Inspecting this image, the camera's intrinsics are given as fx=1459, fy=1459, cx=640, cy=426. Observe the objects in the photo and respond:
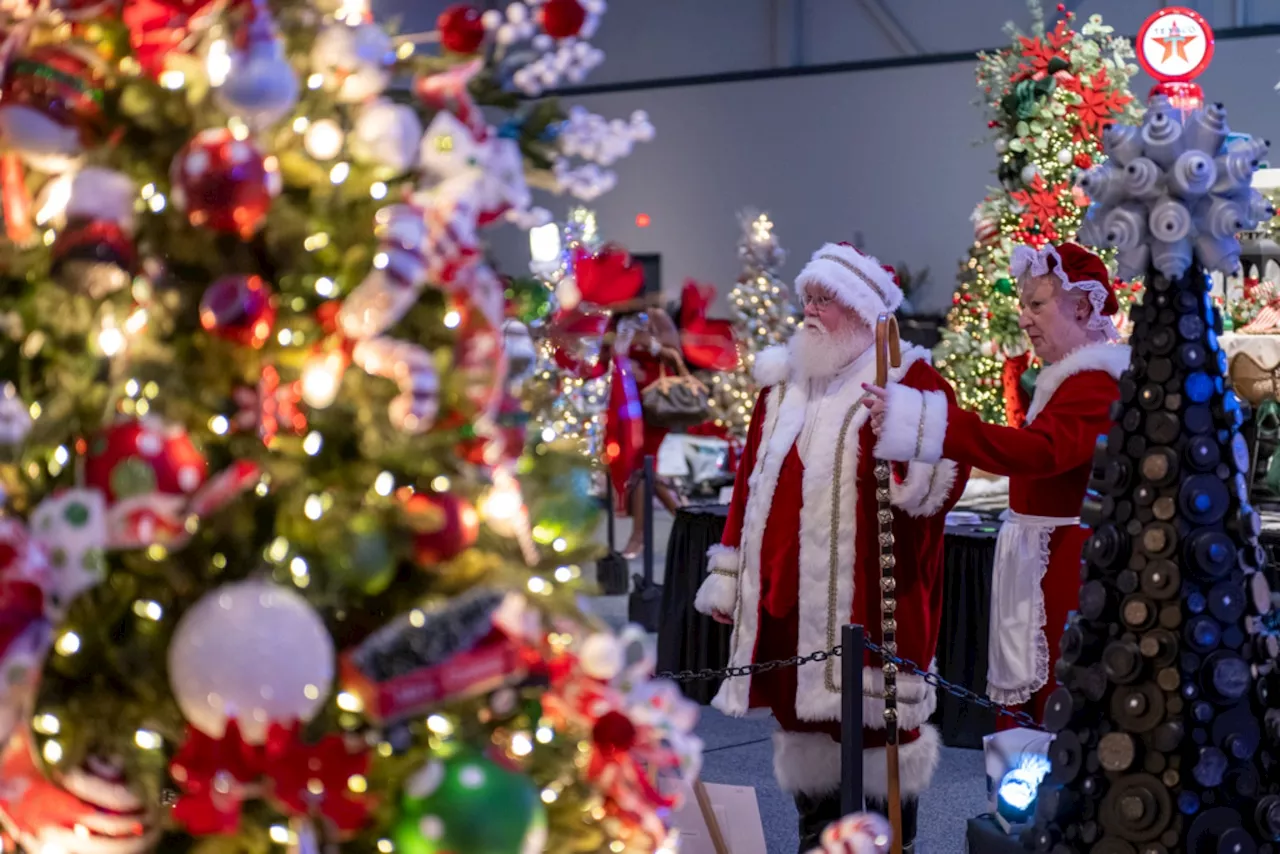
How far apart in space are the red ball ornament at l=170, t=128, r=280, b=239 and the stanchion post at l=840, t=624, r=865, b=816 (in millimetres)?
1944

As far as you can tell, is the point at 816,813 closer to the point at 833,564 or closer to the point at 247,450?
the point at 833,564

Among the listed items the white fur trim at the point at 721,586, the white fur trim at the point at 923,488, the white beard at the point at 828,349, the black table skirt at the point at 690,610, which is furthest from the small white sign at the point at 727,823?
the black table skirt at the point at 690,610

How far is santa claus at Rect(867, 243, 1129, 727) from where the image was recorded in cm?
340

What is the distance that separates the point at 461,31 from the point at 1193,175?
1.41m

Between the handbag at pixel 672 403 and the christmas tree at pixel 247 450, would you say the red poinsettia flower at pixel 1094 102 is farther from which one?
the christmas tree at pixel 247 450

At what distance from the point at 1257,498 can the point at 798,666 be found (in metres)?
3.08

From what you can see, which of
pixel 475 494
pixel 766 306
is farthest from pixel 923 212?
pixel 475 494

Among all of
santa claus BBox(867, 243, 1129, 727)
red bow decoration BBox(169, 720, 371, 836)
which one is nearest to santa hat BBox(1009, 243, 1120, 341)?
santa claus BBox(867, 243, 1129, 727)

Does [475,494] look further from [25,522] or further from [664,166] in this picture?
[664,166]

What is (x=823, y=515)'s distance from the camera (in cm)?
336

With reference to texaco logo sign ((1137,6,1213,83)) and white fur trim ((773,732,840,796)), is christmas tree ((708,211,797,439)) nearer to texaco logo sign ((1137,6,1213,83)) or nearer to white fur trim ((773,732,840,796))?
texaco logo sign ((1137,6,1213,83))

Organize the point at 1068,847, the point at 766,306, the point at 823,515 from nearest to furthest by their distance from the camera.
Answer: the point at 1068,847
the point at 823,515
the point at 766,306

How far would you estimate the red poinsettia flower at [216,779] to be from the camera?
4.31 feet

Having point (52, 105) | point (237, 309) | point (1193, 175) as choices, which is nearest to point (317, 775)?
point (237, 309)
